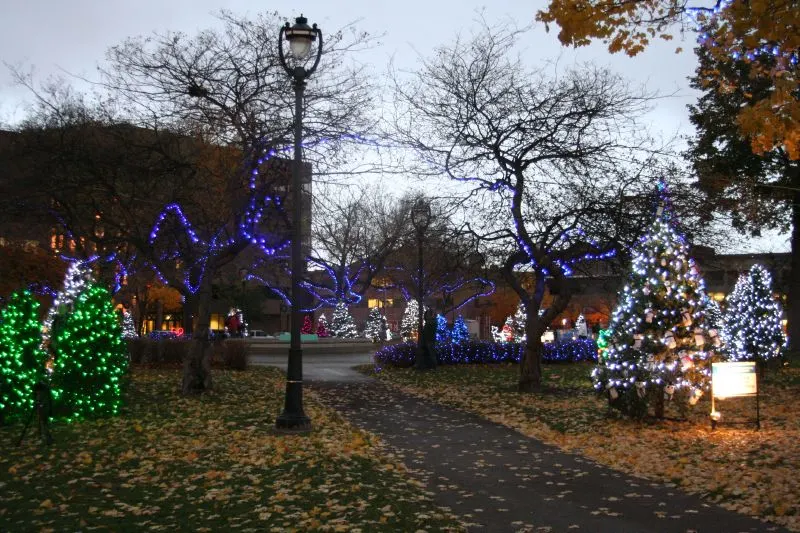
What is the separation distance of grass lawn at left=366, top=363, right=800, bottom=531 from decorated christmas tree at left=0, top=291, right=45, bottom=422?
27.3 feet

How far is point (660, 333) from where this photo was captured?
13.4 meters

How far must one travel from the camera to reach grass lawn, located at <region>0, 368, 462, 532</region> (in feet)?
23.1

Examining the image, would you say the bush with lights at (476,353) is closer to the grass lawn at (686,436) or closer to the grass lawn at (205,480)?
the grass lawn at (686,436)

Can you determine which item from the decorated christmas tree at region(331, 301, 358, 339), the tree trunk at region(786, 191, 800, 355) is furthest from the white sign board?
the decorated christmas tree at region(331, 301, 358, 339)

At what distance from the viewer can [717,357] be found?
13.5 meters

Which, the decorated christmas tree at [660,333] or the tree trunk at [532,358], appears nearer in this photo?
the decorated christmas tree at [660,333]

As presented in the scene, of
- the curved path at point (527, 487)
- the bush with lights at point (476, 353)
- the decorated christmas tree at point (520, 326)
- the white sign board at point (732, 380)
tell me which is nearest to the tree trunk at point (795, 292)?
the bush with lights at point (476, 353)

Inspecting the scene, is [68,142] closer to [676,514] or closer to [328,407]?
[328,407]

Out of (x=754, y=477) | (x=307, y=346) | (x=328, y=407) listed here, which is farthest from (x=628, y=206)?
(x=307, y=346)

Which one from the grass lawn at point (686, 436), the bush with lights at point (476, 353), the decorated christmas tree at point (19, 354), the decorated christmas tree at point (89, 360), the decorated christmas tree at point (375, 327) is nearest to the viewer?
the grass lawn at point (686, 436)

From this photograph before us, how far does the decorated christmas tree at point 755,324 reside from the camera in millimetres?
25000

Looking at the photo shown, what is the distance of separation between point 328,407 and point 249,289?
51235 mm

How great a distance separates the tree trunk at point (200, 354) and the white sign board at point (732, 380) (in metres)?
10.9

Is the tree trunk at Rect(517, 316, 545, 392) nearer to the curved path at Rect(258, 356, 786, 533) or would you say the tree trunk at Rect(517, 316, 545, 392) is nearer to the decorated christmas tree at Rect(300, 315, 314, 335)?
the curved path at Rect(258, 356, 786, 533)
